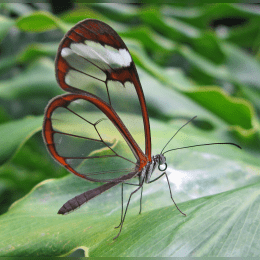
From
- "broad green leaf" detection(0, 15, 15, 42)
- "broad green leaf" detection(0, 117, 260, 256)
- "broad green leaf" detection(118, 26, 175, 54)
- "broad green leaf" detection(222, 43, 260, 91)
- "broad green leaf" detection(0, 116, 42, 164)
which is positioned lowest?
"broad green leaf" detection(0, 117, 260, 256)

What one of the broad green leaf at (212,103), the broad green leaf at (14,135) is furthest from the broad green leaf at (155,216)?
the broad green leaf at (212,103)

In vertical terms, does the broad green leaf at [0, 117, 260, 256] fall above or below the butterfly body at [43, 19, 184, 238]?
below

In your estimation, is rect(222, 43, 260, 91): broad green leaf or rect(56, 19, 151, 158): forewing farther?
rect(222, 43, 260, 91): broad green leaf

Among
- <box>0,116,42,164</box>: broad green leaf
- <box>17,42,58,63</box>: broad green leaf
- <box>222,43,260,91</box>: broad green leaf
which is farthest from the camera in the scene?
<box>222,43,260,91</box>: broad green leaf

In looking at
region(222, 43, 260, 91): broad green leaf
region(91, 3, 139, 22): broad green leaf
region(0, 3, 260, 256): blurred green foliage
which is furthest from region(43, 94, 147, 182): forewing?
region(91, 3, 139, 22): broad green leaf

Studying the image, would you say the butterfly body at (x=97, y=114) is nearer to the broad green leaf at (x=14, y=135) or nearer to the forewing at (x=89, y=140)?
the forewing at (x=89, y=140)

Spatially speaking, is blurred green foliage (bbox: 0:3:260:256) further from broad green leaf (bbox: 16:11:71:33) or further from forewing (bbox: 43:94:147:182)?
forewing (bbox: 43:94:147:182)

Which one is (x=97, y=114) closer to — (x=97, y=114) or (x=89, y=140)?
(x=97, y=114)

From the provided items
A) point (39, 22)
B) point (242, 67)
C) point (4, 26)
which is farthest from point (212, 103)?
point (4, 26)
